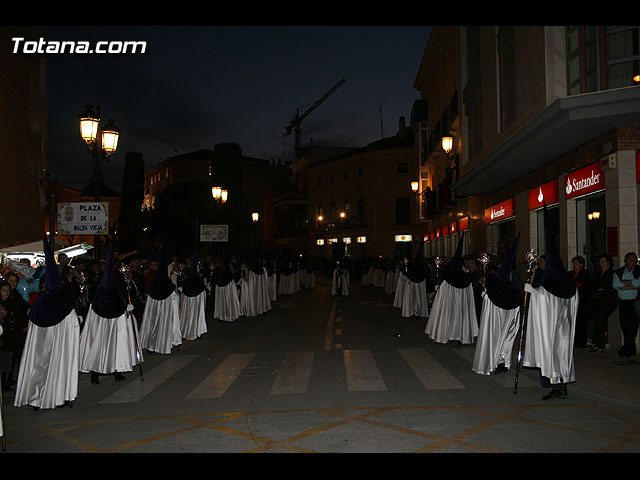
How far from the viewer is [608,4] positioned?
7.65 m

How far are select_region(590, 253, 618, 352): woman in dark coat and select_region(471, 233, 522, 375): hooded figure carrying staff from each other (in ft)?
9.11

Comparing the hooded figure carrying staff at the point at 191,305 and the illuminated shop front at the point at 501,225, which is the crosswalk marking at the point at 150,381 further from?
the illuminated shop front at the point at 501,225

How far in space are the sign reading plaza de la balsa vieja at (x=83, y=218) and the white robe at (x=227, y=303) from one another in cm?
661

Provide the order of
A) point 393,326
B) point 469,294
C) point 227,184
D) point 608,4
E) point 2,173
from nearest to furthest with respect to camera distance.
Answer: point 608,4
point 469,294
point 393,326
point 2,173
point 227,184

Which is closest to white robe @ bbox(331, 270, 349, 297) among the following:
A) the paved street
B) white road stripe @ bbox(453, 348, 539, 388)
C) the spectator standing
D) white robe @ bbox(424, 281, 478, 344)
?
white robe @ bbox(424, 281, 478, 344)

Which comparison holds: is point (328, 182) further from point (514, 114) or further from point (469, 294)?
point (469, 294)

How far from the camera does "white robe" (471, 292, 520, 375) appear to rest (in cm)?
927

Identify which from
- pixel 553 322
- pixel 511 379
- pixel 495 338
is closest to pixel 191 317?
pixel 495 338

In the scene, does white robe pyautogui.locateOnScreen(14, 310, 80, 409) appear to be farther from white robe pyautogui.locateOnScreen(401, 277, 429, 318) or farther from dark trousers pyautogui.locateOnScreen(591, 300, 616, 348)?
white robe pyautogui.locateOnScreen(401, 277, 429, 318)

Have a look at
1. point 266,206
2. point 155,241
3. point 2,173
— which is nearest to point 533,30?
point 2,173

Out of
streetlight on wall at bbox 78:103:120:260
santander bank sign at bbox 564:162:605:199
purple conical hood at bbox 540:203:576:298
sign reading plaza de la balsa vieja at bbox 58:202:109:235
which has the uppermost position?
streetlight on wall at bbox 78:103:120:260

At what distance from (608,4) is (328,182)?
55.3 metres

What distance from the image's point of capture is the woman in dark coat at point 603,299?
11086 millimetres

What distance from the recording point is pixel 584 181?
→ 13648 millimetres
